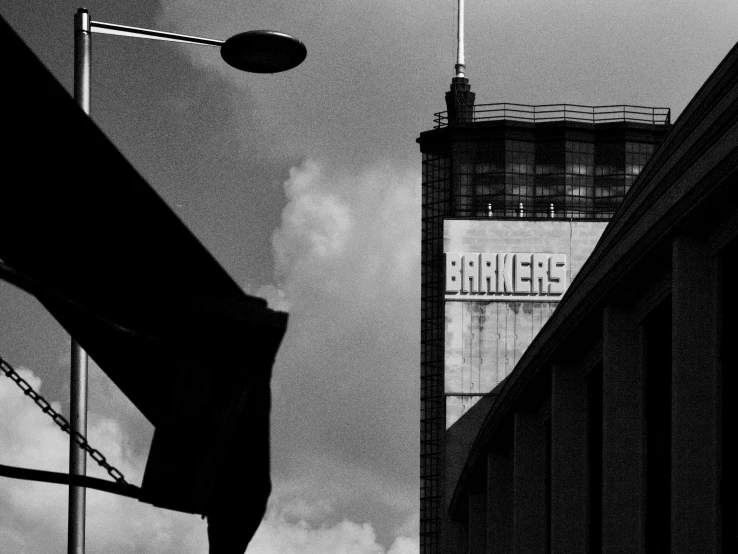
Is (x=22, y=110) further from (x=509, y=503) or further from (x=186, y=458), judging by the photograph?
(x=509, y=503)

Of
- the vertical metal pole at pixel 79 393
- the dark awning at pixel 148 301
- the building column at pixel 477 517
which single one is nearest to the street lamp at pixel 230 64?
the vertical metal pole at pixel 79 393

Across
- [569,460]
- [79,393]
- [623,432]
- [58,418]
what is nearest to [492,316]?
[569,460]

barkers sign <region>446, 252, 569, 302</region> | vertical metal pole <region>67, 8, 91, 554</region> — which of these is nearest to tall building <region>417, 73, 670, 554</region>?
barkers sign <region>446, 252, 569, 302</region>

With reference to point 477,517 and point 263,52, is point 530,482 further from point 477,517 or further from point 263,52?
point 263,52

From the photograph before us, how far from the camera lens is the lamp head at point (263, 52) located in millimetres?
11523

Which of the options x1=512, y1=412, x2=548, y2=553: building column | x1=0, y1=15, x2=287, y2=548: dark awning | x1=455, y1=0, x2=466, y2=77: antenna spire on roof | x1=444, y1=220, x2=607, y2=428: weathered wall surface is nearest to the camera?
x1=0, y1=15, x2=287, y2=548: dark awning

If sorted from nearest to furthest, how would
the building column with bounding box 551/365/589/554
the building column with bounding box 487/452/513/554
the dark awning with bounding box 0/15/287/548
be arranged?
the dark awning with bounding box 0/15/287/548, the building column with bounding box 551/365/589/554, the building column with bounding box 487/452/513/554

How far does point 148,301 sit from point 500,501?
39.5m

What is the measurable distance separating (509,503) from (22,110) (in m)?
39.6

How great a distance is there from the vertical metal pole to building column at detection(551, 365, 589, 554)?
16767 millimetres

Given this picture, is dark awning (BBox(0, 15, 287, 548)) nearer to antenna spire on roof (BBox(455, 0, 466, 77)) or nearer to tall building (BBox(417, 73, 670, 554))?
tall building (BBox(417, 73, 670, 554))

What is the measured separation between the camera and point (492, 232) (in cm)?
7556

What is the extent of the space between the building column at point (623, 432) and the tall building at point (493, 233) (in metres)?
37.2

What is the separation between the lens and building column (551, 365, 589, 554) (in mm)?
28203
